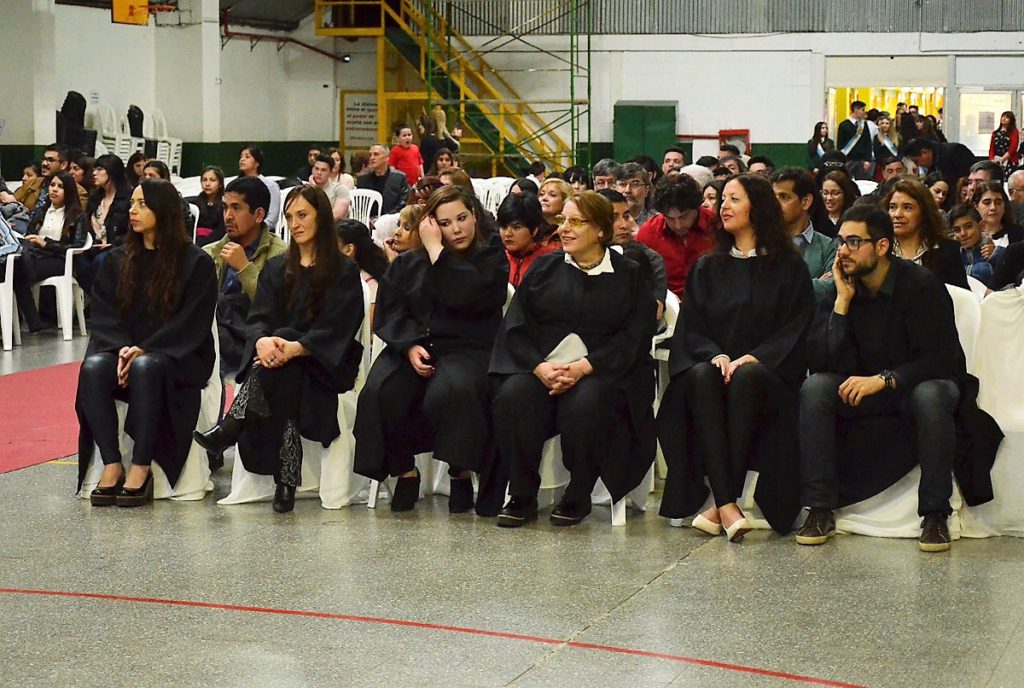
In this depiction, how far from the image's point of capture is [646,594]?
4645 mm

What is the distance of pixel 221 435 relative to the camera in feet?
19.0

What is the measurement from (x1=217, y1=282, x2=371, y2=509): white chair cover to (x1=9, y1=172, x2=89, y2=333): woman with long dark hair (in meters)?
5.07

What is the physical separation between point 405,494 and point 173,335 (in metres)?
1.08

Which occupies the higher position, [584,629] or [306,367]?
[306,367]

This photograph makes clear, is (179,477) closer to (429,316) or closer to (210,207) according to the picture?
(429,316)

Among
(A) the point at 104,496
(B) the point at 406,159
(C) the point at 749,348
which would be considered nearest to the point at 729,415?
(C) the point at 749,348

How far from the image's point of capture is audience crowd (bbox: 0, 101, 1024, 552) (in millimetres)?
5371

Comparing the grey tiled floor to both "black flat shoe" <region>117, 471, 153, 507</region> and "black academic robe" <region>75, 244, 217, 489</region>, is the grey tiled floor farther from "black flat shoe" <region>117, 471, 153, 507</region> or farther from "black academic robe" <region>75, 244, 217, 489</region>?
"black academic robe" <region>75, 244, 217, 489</region>

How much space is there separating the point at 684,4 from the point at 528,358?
57.8 feet

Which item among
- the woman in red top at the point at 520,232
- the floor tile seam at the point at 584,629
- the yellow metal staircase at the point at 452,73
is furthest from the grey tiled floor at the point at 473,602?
the yellow metal staircase at the point at 452,73

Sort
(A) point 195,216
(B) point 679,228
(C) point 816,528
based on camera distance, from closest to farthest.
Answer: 1. (C) point 816,528
2. (B) point 679,228
3. (A) point 195,216

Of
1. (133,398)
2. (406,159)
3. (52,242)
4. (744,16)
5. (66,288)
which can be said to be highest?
(744,16)

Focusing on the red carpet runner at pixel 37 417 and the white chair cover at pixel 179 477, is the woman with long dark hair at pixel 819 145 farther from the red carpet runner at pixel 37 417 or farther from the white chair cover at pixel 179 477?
the white chair cover at pixel 179 477

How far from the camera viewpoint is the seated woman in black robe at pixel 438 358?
5750 mm
